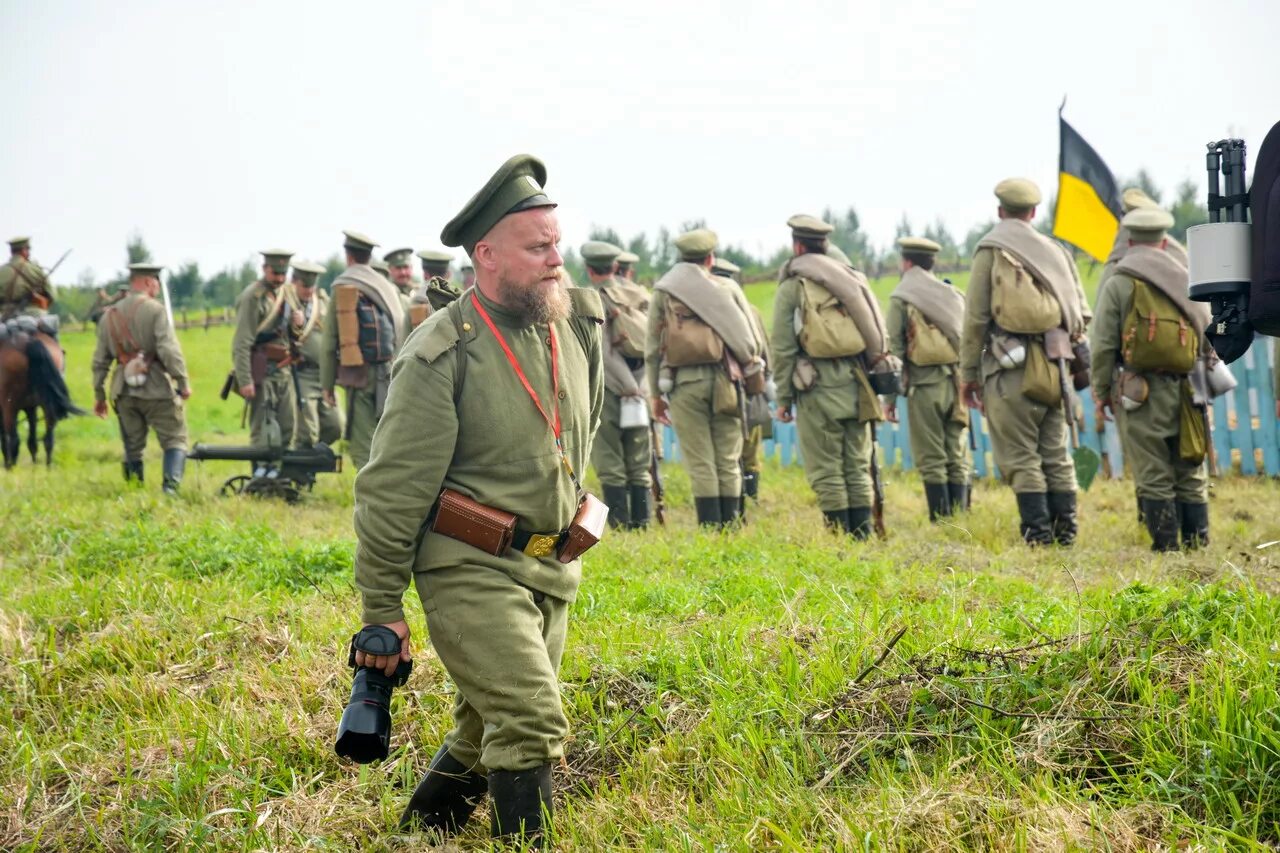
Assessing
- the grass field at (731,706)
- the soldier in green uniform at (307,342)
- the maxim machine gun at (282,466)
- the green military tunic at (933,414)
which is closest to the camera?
the grass field at (731,706)

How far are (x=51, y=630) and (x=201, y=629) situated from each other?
0.79 meters

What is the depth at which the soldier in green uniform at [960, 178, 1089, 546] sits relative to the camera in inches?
340

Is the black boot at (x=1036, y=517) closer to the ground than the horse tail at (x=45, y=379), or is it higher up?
closer to the ground

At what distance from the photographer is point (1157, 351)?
795 cm

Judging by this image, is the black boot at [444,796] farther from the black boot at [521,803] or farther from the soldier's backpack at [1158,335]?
the soldier's backpack at [1158,335]

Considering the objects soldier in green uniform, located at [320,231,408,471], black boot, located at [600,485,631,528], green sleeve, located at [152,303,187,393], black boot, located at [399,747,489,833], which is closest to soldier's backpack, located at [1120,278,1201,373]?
black boot, located at [600,485,631,528]

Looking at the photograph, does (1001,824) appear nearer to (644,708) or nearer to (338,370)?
(644,708)

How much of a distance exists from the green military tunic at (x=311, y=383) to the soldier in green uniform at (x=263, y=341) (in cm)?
20

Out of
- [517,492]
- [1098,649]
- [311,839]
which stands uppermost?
[517,492]

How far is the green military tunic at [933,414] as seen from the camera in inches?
412

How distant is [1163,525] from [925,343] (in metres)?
2.75

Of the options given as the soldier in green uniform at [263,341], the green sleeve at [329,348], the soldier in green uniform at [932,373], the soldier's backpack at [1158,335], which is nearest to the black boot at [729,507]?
the soldier in green uniform at [932,373]

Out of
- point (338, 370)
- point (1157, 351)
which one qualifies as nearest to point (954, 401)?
point (1157, 351)

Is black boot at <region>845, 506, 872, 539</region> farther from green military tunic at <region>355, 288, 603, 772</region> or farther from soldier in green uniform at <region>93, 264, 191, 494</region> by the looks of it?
soldier in green uniform at <region>93, 264, 191, 494</region>
